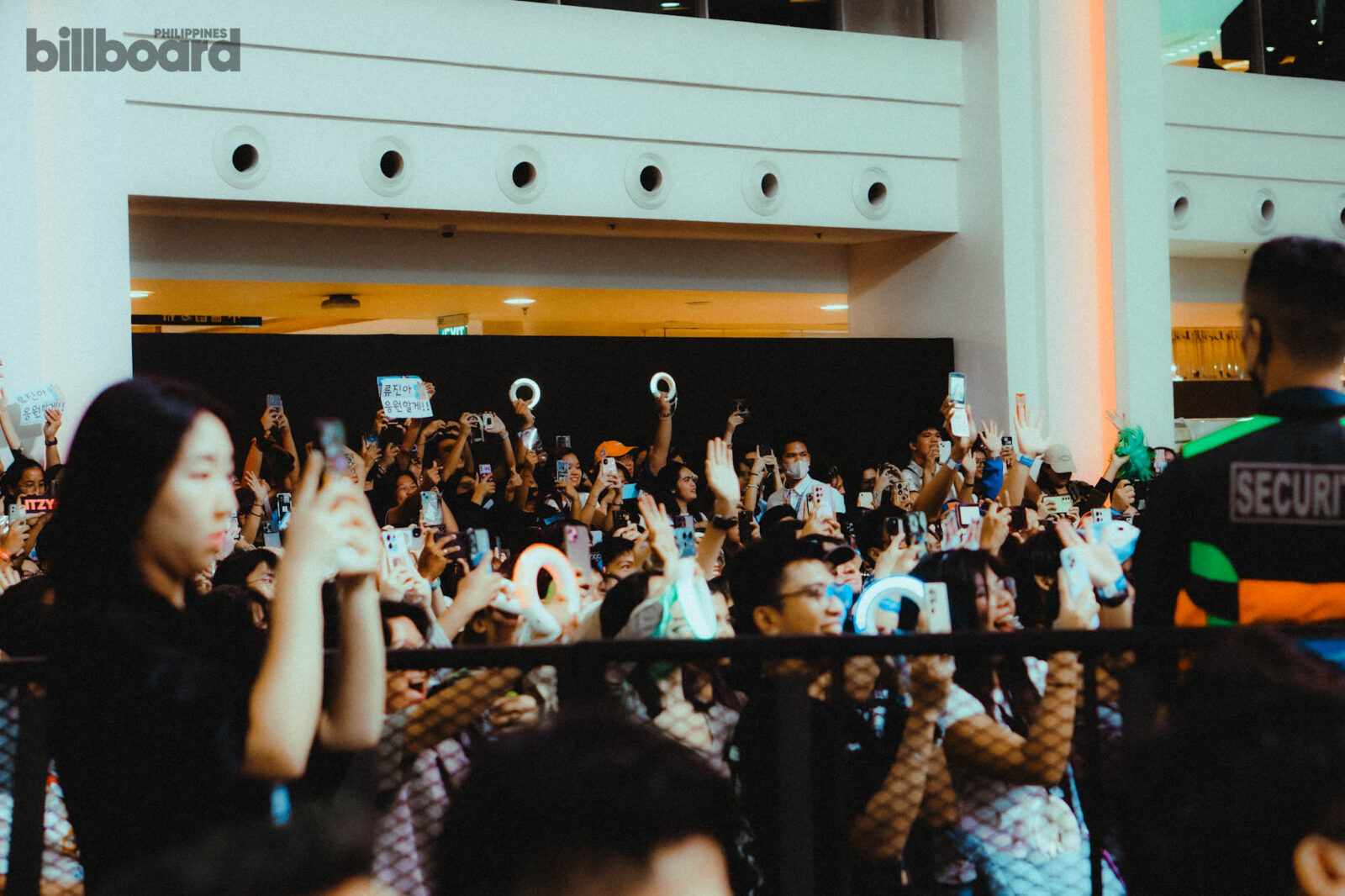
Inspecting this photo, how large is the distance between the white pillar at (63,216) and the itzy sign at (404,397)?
1.71m

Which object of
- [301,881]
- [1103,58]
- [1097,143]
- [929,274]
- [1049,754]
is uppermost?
[1103,58]

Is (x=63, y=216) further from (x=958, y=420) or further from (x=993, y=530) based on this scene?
(x=993, y=530)

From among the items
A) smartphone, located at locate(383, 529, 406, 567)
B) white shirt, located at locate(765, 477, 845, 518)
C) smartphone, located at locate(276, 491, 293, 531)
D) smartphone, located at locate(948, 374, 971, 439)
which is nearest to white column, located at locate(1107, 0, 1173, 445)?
smartphone, located at locate(948, 374, 971, 439)

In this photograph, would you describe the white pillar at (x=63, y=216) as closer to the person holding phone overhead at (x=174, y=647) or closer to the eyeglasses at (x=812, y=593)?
the eyeglasses at (x=812, y=593)

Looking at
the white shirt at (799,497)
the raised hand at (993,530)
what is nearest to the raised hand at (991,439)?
the white shirt at (799,497)

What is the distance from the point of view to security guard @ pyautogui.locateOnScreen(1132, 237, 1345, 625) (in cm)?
176

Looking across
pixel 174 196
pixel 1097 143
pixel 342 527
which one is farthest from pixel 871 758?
pixel 1097 143

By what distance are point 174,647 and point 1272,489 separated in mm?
1370

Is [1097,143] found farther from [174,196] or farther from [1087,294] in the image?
[174,196]

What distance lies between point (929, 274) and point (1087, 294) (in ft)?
4.61

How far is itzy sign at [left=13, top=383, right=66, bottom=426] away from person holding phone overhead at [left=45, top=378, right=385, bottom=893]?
261 inches

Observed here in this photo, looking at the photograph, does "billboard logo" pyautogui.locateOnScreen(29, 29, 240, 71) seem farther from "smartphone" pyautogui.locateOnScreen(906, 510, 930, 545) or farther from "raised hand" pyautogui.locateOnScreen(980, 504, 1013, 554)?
"raised hand" pyautogui.locateOnScreen(980, 504, 1013, 554)

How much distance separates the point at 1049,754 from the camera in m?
1.66

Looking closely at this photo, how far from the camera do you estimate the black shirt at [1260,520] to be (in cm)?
175
